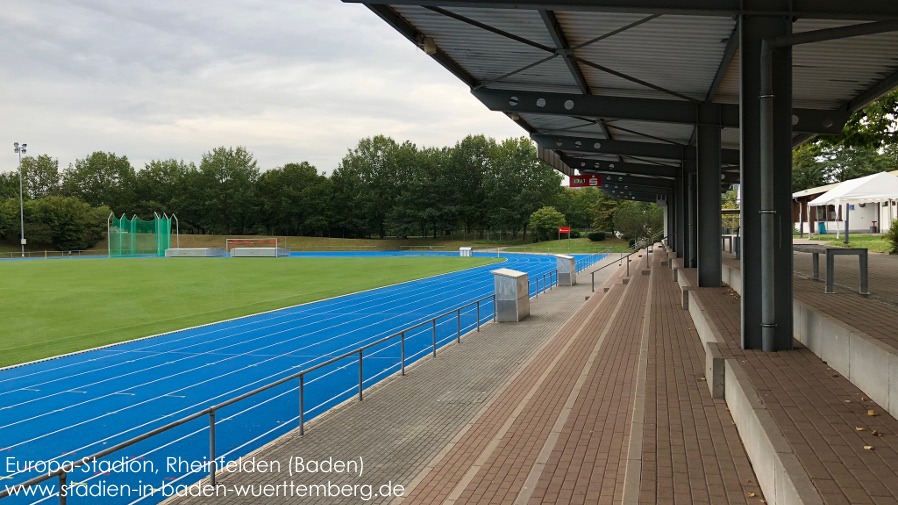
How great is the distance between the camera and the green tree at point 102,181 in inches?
4235

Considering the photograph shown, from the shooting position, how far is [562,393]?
384 inches

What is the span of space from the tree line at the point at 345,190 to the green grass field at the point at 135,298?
172 ft

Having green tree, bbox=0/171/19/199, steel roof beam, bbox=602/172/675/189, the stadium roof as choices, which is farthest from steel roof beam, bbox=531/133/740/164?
green tree, bbox=0/171/19/199

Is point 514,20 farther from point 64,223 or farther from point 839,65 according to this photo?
point 64,223

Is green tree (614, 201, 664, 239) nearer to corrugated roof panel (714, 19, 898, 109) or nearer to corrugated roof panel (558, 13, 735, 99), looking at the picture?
corrugated roof panel (714, 19, 898, 109)

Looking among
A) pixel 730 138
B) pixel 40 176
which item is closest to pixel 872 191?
pixel 730 138

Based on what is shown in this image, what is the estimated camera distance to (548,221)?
297ft

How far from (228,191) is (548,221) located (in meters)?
52.6

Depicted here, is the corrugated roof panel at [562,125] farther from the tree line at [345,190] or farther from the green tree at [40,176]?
the green tree at [40,176]

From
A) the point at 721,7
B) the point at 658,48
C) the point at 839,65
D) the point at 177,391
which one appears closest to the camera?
the point at 721,7

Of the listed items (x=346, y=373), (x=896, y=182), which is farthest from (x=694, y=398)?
(x=896, y=182)

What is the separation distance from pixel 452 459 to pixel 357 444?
157 centimetres

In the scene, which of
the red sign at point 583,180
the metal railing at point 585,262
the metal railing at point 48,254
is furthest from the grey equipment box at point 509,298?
the metal railing at point 48,254

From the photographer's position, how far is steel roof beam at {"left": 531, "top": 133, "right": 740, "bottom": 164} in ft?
75.9
